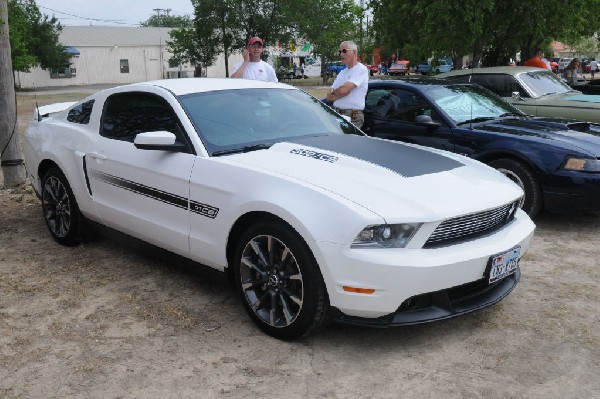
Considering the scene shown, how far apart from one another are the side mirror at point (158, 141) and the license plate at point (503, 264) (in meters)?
2.11

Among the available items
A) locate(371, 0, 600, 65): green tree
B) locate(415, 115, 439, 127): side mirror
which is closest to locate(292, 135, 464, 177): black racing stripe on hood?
locate(415, 115, 439, 127): side mirror

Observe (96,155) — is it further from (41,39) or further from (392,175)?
(41,39)

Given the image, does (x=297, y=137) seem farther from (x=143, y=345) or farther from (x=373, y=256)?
(x=143, y=345)

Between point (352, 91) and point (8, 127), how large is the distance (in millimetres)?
A: 4489

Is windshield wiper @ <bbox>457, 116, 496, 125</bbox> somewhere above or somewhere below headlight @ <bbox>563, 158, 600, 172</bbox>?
above

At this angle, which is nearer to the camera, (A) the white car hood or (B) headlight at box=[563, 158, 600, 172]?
(A) the white car hood

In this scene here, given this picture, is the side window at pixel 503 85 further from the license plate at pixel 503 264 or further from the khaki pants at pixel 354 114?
the license plate at pixel 503 264

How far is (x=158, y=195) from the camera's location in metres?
4.25

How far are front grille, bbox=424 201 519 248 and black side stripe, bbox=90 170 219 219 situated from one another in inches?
52.9

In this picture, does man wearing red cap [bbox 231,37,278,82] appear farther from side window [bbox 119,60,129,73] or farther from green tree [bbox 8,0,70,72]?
side window [bbox 119,60,129,73]

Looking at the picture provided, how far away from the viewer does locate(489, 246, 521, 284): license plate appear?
138 inches

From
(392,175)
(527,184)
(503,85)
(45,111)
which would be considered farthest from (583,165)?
(45,111)

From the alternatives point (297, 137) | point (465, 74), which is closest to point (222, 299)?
point (297, 137)

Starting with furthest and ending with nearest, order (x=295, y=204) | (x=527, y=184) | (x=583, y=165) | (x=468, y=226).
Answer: (x=527, y=184)
(x=583, y=165)
(x=468, y=226)
(x=295, y=204)
